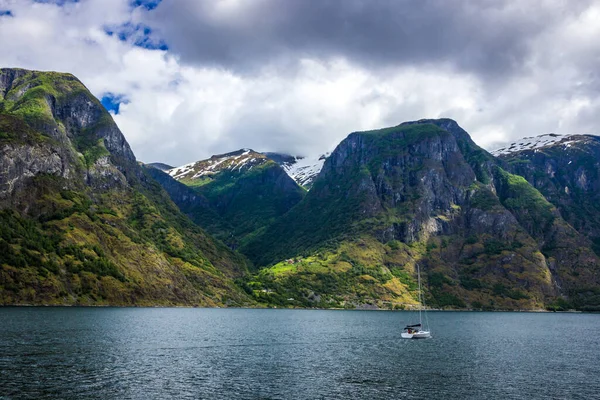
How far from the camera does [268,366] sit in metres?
89.1

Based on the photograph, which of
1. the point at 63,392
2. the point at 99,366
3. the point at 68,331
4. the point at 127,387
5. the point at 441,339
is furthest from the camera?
the point at 441,339

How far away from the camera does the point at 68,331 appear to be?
124m

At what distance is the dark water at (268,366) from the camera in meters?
66.9

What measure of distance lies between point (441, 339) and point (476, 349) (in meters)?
27.1

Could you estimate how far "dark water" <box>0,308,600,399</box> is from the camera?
219ft

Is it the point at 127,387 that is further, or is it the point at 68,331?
the point at 68,331

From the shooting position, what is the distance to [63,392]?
6016cm

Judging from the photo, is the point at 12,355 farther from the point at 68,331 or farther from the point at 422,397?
the point at 422,397

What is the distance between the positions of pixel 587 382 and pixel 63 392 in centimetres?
7947

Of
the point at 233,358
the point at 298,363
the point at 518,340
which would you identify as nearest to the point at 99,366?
the point at 233,358

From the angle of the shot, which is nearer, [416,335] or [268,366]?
[268,366]

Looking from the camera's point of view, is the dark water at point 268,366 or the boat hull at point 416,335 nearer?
the dark water at point 268,366

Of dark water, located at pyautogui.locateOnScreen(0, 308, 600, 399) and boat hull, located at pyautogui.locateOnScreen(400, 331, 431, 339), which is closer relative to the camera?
dark water, located at pyautogui.locateOnScreen(0, 308, 600, 399)

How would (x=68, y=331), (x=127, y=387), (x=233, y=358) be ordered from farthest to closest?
(x=68, y=331) < (x=233, y=358) < (x=127, y=387)
